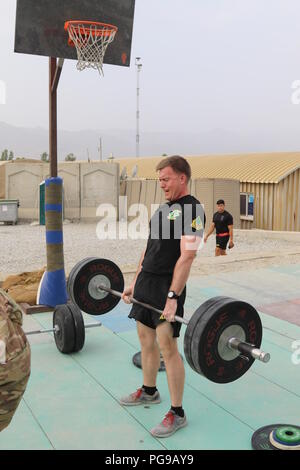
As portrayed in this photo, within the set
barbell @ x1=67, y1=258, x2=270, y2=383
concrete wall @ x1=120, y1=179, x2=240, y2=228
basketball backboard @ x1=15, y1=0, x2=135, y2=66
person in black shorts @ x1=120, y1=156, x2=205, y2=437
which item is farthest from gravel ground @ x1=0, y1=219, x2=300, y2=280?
barbell @ x1=67, y1=258, x2=270, y2=383

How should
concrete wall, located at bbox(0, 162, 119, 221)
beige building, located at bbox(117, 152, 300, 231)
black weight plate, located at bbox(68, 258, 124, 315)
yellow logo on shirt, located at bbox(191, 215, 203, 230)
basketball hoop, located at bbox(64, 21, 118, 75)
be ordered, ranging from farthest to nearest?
concrete wall, located at bbox(0, 162, 119, 221), beige building, located at bbox(117, 152, 300, 231), basketball hoop, located at bbox(64, 21, 118, 75), black weight plate, located at bbox(68, 258, 124, 315), yellow logo on shirt, located at bbox(191, 215, 203, 230)

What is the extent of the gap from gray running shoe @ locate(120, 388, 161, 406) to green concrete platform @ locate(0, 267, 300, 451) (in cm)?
5

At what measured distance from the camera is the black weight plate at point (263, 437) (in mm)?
2844

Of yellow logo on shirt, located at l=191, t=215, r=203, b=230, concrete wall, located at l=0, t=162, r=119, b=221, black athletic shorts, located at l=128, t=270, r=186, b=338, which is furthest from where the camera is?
concrete wall, located at l=0, t=162, r=119, b=221

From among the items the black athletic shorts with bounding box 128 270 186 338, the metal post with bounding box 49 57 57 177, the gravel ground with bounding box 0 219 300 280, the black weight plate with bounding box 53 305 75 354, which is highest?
the metal post with bounding box 49 57 57 177

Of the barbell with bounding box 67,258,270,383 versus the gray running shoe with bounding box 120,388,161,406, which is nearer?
the barbell with bounding box 67,258,270,383

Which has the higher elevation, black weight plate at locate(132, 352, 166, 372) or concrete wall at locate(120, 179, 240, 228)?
concrete wall at locate(120, 179, 240, 228)

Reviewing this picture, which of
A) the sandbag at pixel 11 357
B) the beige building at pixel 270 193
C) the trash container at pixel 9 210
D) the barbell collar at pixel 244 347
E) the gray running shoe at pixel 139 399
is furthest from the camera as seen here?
the beige building at pixel 270 193

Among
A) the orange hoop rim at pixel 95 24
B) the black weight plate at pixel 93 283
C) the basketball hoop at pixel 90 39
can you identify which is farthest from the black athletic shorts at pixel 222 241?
the black weight plate at pixel 93 283

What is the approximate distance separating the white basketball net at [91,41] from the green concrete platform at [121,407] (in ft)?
10.9

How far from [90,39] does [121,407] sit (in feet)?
14.2

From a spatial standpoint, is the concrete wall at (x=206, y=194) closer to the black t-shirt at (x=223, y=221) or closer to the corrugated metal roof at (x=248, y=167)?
the corrugated metal roof at (x=248, y=167)

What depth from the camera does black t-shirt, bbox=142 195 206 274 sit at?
9.75 ft

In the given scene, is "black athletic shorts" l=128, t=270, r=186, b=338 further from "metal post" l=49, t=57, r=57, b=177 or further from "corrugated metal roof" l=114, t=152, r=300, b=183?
"corrugated metal roof" l=114, t=152, r=300, b=183
